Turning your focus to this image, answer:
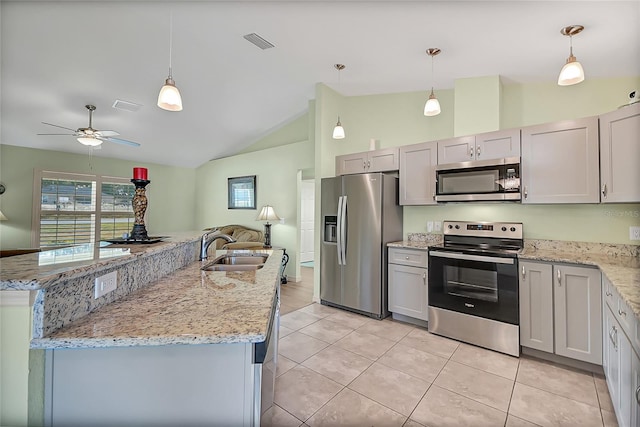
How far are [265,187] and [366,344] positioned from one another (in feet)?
13.1

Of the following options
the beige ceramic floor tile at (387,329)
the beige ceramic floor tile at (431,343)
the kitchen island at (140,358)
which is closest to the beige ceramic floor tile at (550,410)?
the beige ceramic floor tile at (431,343)

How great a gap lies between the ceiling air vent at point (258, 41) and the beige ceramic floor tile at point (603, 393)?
4.07 metres

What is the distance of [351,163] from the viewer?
3893 mm

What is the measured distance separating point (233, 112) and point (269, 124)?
903mm

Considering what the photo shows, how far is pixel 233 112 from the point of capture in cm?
498

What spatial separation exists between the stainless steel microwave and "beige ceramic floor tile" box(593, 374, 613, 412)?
150cm

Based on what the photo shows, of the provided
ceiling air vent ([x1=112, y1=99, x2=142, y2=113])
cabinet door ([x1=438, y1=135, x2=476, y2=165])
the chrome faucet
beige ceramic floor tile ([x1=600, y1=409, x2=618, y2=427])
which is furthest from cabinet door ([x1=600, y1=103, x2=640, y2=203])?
ceiling air vent ([x1=112, y1=99, x2=142, y2=113])

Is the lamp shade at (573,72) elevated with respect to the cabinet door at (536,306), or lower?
elevated

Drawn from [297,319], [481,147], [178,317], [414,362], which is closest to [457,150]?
[481,147]

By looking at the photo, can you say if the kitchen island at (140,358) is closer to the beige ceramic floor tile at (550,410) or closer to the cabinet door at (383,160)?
the beige ceramic floor tile at (550,410)

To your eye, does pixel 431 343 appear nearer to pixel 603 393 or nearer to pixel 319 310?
pixel 603 393

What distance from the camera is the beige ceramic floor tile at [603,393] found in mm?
1822

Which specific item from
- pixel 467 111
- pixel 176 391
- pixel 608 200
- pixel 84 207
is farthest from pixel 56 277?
pixel 84 207

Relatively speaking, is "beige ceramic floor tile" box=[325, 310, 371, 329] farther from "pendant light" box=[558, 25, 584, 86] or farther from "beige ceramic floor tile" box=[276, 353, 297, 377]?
"pendant light" box=[558, 25, 584, 86]
